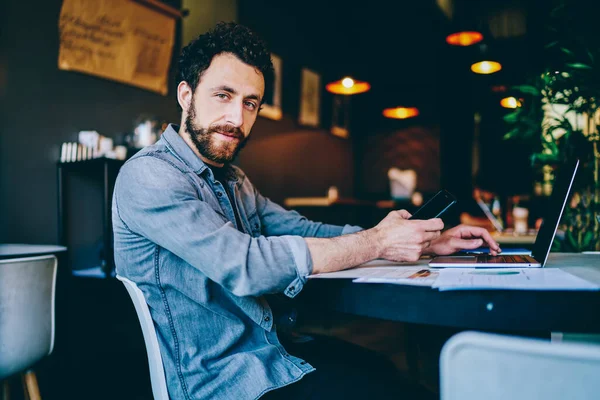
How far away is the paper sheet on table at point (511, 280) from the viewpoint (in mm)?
765

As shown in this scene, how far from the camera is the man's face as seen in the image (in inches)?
51.4

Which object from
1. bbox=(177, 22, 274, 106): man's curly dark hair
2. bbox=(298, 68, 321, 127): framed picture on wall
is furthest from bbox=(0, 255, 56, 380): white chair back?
bbox=(298, 68, 321, 127): framed picture on wall

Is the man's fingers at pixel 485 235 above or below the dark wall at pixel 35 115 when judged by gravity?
below


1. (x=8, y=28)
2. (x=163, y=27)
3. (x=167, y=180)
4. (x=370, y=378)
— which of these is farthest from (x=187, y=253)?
(x=163, y=27)

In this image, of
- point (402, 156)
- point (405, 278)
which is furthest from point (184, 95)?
point (402, 156)

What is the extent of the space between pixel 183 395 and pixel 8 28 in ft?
8.13

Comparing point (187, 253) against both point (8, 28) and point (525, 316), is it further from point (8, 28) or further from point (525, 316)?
point (8, 28)

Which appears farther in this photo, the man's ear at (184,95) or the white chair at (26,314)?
the white chair at (26,314)

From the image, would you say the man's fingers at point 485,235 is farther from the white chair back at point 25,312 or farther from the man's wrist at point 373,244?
the white chair back at point 25,312

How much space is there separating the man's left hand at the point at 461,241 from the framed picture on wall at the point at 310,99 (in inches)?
181

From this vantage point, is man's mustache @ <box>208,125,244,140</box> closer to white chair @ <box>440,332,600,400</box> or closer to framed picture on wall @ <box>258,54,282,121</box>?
white chair @ <box>440,332,600,400</box>

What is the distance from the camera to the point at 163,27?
352 centimetres

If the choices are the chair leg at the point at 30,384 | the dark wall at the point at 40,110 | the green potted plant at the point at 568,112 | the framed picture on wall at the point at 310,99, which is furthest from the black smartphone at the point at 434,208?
the framed picture on wall at the point at 310,99

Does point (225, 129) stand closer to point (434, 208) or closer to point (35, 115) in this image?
point (434, 208)
